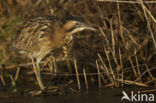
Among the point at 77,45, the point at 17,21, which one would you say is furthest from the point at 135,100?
the point at 17,21

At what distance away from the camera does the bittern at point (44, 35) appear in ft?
13.9

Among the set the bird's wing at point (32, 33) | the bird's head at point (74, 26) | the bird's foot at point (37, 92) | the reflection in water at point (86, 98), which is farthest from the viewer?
the bird's wing at point (32, 33)

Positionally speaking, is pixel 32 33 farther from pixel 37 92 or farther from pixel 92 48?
pixel 92 48

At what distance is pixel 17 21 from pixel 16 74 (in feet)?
4.96

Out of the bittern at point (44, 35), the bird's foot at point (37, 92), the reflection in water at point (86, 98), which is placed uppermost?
the bittern at point (44, 35)

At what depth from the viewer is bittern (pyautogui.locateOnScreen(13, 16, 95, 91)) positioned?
4.24 meters

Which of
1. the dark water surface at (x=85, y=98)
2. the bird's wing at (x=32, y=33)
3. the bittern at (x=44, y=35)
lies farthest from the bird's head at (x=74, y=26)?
the dark water surface at (x=85, y=98)

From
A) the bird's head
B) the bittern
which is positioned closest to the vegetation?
the bittern

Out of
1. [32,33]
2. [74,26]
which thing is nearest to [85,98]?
[74,26]

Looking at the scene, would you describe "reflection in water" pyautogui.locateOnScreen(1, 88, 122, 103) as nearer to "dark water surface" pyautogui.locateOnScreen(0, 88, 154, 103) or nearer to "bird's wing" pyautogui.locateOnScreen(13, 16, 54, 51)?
"dark water surface" pyautogui.locateOnScreen(0, 88, 154, 103)

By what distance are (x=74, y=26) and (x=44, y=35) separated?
640mm

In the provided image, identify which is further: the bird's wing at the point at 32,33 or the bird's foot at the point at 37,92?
the bird's wing at the point at 32,33

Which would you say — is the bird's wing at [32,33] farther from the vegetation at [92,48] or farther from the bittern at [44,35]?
the vegetation at [92,48]

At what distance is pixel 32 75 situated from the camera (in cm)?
581
